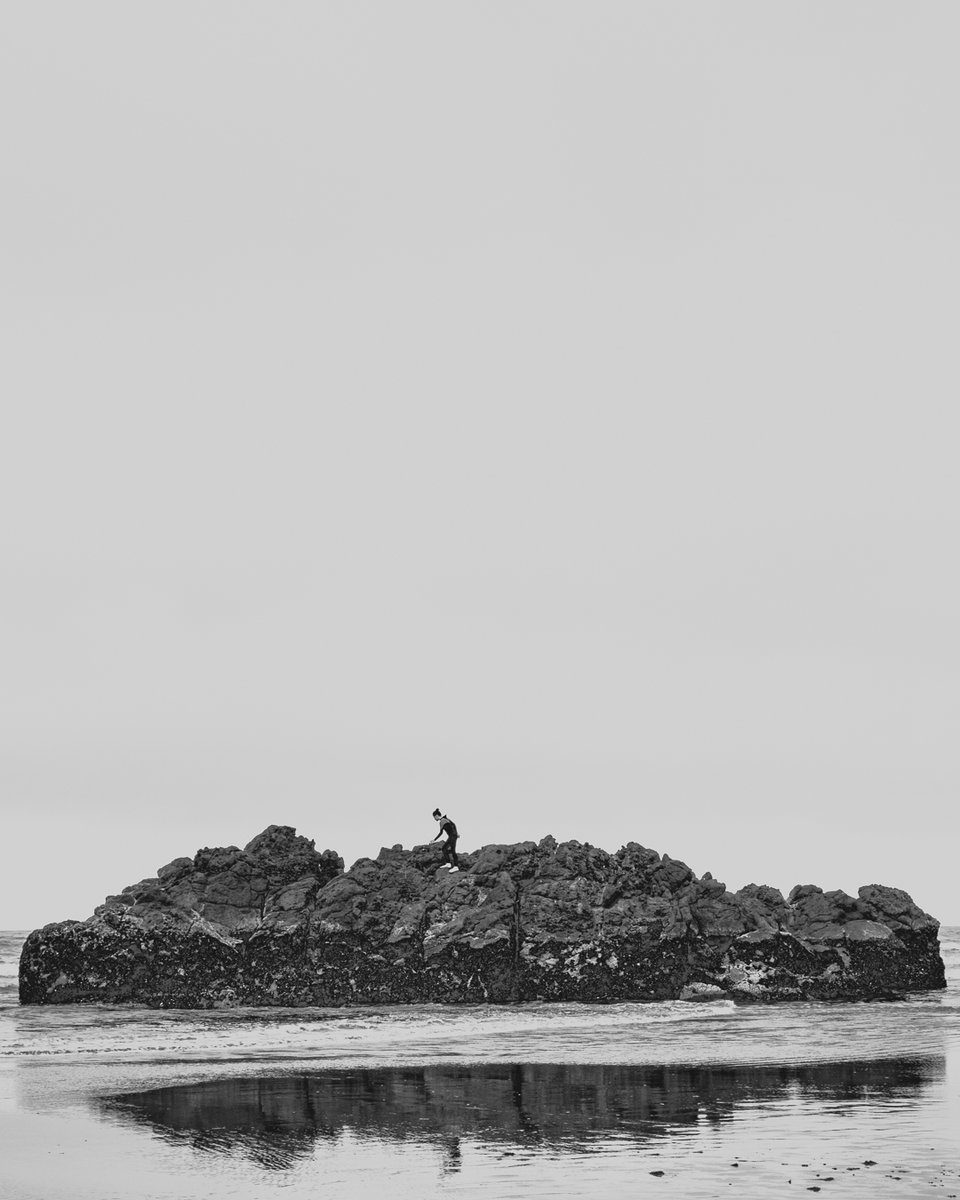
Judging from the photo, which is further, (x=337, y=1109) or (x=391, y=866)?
(x=391, y=866)

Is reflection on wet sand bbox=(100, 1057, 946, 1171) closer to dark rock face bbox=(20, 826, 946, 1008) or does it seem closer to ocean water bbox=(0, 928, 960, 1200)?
ocean water bbox=(0, 928, 960, 1200)

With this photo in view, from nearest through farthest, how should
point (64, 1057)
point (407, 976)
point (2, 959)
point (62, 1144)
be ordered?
point (62, 1144) → point (64, 1057) → point (407, 976) → point (2, 959)

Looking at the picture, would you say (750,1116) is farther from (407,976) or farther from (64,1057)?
(407,976)

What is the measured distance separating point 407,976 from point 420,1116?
2492cm

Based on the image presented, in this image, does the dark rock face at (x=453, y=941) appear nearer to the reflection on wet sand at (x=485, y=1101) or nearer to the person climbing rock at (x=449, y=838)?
the person climbing rock at (x=449, y=838)

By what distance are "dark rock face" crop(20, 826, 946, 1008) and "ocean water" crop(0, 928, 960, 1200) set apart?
8.34 metres

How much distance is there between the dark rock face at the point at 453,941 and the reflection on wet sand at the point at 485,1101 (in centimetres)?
1858

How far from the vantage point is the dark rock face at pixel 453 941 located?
41.6 meters

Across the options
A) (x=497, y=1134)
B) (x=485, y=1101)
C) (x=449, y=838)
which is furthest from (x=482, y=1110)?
(x=449, y=838)

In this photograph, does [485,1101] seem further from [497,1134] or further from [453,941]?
[453,941]

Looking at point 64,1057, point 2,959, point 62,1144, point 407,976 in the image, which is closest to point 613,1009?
point 407,976

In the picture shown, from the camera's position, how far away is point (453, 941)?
1645 inches

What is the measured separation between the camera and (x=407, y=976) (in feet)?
137

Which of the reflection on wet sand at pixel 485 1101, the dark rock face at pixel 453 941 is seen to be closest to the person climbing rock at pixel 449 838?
the dark rock face at pixel 453 941
